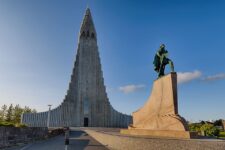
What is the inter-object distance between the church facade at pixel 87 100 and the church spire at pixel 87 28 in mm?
2372

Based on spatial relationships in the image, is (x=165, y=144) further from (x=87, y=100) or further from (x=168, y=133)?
(x=87, y=100)

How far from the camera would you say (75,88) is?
62.4 m

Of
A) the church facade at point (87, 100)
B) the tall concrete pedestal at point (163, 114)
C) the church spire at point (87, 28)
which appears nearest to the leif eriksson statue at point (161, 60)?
the tall concrete pedestal at point (163, 114)

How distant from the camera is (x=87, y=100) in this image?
6200 cm

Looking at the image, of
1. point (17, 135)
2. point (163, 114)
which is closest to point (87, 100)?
point (17, 135)

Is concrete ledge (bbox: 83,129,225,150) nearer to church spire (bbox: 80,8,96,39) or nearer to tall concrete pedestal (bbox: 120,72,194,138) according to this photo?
tall concrete pedestal (bbox: 120,72,194,138)

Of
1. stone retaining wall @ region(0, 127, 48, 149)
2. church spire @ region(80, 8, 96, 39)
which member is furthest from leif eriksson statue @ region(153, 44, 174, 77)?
church spire @ region(80, 8, 96, 39)

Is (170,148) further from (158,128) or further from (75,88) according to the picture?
(75,88)


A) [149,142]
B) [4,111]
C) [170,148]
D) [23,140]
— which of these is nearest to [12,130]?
[23,140]

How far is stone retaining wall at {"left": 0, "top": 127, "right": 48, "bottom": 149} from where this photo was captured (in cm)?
1163

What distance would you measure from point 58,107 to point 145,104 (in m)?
47.0

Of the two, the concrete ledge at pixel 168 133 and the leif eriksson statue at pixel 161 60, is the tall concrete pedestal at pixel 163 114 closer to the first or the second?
the concrete ledge at pixel 168 133

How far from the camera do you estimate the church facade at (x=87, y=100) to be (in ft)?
198

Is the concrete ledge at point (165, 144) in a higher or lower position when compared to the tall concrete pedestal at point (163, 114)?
lower
